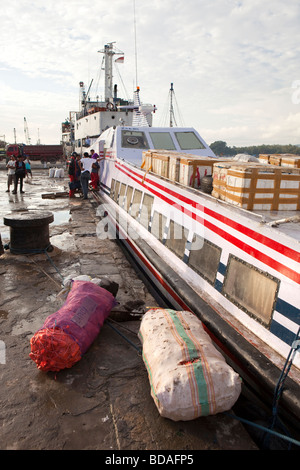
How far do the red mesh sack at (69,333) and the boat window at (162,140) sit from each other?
6.96 m

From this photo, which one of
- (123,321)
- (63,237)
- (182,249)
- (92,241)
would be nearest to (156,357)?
(123,321)

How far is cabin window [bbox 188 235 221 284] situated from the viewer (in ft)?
13.2

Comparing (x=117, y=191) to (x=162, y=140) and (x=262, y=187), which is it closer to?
(x=162, y=140)

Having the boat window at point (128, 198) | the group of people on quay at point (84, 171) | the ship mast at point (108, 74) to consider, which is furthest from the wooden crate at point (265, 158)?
the ship mast at point (108, 74)

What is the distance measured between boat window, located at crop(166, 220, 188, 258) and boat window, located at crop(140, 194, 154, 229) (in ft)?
3.88

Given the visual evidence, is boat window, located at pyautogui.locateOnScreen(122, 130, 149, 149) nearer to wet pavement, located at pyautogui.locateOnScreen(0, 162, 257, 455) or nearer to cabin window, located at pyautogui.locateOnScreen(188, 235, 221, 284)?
wet pavement, located at pyautogui.locateOnScreen(0, 162, 257, 455)

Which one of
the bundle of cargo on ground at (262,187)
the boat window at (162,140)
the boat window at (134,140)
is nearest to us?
the bundle of cargo on ground at (262,187)

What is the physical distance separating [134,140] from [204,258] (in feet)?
22.5

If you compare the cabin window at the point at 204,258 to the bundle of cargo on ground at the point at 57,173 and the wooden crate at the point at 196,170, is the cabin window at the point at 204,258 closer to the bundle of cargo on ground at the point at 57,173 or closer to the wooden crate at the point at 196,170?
the wooden crate at the point at 196,170

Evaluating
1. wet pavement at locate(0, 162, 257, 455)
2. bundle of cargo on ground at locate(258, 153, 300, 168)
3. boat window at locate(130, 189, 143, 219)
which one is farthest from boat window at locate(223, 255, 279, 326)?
boat window at locate(130, 189, 143, 219)

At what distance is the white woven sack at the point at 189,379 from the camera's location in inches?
100

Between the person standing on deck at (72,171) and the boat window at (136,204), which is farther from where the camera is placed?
the person standing on deck at (72,171)

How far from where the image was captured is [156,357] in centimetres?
290

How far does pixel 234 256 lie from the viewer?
3.66 metres
